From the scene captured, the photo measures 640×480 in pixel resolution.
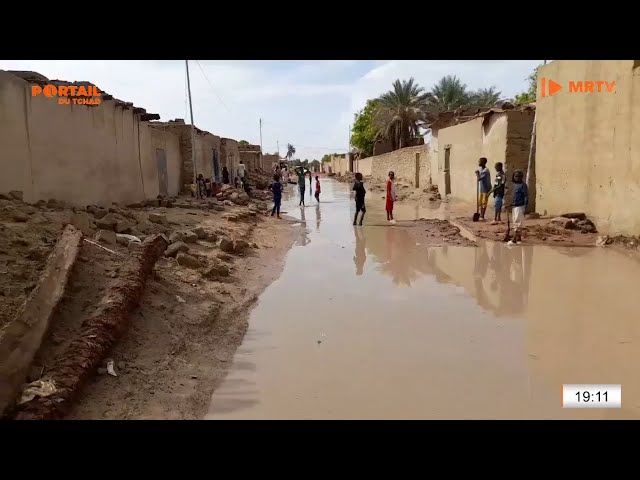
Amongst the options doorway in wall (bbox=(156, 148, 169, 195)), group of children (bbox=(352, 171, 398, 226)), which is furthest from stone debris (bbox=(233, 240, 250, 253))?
doorway in wall (bbox=(156, 148, 169, 195))

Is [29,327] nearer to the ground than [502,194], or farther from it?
nearer to the ground

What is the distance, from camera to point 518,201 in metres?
8.47

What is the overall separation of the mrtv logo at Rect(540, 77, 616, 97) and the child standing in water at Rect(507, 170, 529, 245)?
244 cm

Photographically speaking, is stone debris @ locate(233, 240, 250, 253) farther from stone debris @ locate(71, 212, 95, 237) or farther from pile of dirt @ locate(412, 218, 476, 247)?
pile of dirt @ locate(412, 218, 476, 247)

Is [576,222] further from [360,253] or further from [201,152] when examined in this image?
[201,152]

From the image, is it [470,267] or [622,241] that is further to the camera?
[622,241]

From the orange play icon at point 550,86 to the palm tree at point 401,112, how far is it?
25.6 meters

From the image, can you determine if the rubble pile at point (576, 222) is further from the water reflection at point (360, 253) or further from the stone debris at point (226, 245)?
the stone debris at point (226, 245)

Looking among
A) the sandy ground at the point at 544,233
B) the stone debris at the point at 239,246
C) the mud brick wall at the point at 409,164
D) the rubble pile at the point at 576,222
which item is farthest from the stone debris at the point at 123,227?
the mud brick wall at the point at 409,164

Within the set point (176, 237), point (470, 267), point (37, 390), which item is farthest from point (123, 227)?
point (470, 267)

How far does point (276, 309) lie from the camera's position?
17.7ft
